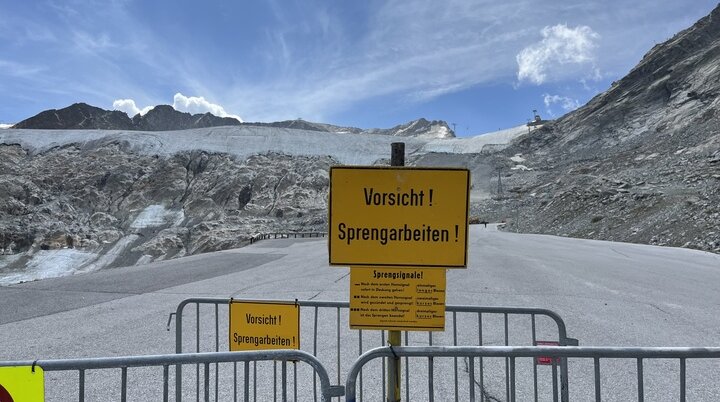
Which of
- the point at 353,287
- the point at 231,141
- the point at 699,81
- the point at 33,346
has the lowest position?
the point at 33,346

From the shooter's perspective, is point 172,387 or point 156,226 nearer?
point 172,387

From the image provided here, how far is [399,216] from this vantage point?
9.70 feet

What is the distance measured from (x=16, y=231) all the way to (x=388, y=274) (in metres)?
44.6

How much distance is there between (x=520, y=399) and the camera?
4.95 meters

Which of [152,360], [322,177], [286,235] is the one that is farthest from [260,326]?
[322,177]

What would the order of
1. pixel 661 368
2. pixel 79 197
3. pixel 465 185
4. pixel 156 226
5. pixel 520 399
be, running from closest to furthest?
1. pixel 465 185
2. pixel 520 399
3. pixel 661 368
4. pixel 156 226
5. pixel 79 197

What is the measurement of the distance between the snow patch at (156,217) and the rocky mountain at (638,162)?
28938 mm

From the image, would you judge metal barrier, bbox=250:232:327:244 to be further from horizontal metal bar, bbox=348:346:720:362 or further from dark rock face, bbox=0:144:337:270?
horizontal metal bar, bbox=348:346:720:362

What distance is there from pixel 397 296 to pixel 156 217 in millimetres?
47958

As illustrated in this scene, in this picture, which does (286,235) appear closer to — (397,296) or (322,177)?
(322,177)

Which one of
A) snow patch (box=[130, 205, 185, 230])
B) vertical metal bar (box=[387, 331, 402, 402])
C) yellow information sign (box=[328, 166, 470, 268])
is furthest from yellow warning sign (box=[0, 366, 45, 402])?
snow patch (box=[130, 205, 185, 230])

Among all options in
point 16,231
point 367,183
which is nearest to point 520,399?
point 367,183

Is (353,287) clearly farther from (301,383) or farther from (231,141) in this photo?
(231,141)

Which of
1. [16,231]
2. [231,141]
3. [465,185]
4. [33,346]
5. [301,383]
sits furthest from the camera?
[231,141]
